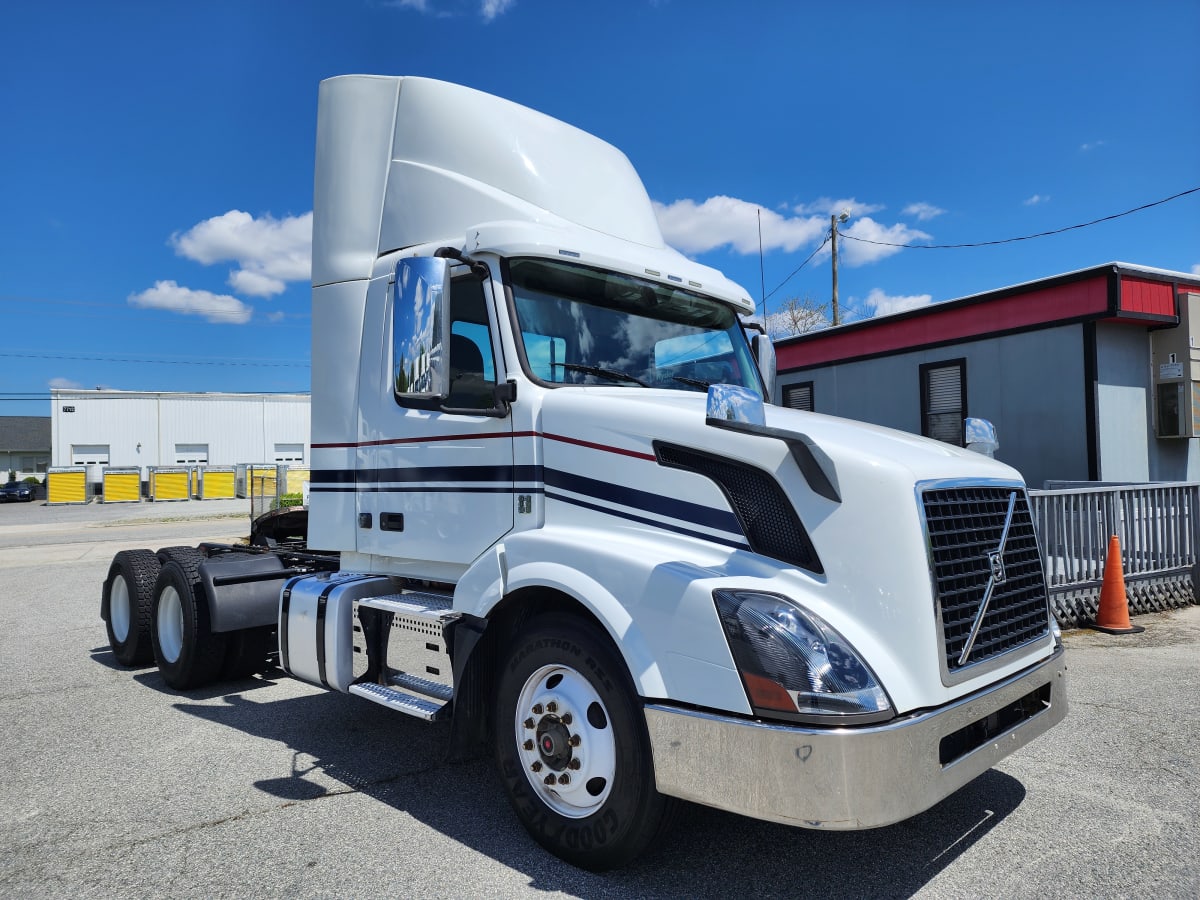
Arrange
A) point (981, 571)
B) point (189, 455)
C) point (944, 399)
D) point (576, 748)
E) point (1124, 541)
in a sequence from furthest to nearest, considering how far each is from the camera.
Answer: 1. point (189, 455)
2. point (944, 399)
3. point (1124, 541)
4. point (576, 748)
5. point (981, 571)

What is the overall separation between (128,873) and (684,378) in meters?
3.31

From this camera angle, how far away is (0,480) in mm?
70188

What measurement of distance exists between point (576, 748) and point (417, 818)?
1.12m

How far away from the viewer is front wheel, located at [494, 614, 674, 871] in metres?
3.21

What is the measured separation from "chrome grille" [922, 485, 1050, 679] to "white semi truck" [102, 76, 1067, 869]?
2 centimetres

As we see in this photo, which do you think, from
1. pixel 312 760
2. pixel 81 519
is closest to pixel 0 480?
pixel 81 519

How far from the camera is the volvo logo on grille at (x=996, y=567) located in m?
3.37

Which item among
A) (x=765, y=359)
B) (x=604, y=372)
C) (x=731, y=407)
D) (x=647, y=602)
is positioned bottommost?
(x=647, y=602)

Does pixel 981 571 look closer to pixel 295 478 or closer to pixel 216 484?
pixel 295 478

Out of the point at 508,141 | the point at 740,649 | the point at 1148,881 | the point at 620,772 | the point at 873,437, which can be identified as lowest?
the point at 1148,881

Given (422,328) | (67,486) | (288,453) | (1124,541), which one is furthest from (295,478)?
(422,328)

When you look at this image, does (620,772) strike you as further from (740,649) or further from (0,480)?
(0,480)

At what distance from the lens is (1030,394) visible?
1186 centimetres

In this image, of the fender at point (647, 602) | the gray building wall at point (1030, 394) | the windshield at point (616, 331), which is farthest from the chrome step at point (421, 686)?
the gray building wall at point (1030, 394)
